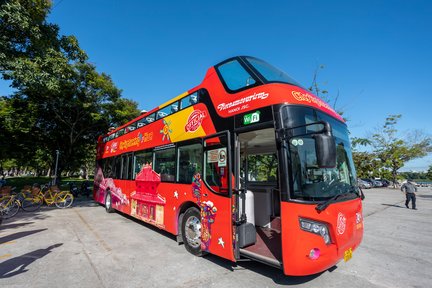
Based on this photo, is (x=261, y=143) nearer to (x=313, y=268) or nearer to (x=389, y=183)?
(x=313, y=268)

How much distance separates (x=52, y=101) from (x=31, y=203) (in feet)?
34.6

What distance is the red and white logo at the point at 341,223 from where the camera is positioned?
338 centimetres

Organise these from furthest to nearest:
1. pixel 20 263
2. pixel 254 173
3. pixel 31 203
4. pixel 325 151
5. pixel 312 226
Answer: pixel 31 203 < pixel 254 173 < pixel 20 263 < pixel 312 226 < pixel 325 151

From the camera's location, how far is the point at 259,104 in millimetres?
3816

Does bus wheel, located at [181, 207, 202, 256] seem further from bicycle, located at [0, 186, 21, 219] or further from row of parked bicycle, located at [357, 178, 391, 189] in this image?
row of parked bicycle, located at [357, 178, 391, 189]

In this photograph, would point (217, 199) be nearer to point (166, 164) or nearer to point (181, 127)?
point (181, 127)

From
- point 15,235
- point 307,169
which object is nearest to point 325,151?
point 307,169

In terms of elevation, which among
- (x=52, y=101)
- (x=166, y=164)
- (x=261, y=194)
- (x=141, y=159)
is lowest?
(x=261, y=194)

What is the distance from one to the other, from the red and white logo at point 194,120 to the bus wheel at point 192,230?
177 centimetres

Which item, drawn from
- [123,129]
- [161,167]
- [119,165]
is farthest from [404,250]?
[123,129]

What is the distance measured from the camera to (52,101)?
18.7 m

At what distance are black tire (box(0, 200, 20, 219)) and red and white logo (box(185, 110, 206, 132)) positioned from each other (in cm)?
908

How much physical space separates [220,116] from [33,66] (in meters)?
8.43

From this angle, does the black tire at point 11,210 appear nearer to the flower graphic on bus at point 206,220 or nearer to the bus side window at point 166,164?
the bus side window at point 166,164
